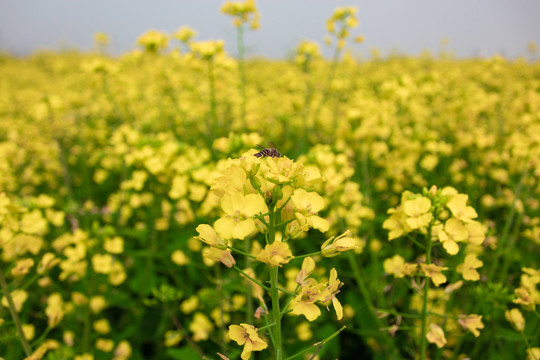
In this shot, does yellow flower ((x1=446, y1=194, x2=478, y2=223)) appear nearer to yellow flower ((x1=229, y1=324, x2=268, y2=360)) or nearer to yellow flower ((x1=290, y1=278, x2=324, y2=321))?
yellow flower ((x1=290, y1=278, x2=324, y2=321))

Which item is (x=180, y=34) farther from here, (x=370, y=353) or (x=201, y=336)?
(x=370, y=353)

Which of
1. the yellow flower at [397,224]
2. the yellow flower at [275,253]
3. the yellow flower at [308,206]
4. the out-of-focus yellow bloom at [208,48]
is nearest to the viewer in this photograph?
the yellow flower at [275,253]

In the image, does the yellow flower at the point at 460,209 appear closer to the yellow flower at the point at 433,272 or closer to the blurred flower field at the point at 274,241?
the blurred flower field at the point at 274,241

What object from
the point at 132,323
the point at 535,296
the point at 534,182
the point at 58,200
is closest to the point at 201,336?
the point at 132,323

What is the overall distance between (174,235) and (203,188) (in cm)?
106

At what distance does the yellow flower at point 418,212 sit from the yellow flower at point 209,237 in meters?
0.68

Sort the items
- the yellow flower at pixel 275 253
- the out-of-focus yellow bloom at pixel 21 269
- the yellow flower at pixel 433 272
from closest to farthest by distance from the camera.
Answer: the yellow flower at pixel 275 253 < the yellow flower at pixel 433 272 < the out-of-focus yellow bloom at pixel 21 269

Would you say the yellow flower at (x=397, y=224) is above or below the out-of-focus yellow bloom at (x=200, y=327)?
above

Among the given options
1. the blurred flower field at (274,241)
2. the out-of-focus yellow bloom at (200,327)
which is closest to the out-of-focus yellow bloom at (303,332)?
the blurred flower field at (274,241)

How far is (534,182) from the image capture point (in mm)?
2840

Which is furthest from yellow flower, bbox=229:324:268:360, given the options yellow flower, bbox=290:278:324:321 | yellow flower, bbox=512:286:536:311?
yellow flower, bbox=512:286:536:311

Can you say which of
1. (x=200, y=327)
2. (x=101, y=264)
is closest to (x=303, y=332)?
(x=200, y=327)

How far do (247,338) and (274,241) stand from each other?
0.28 metres

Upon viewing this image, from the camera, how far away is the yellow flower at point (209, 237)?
982 millimetres
